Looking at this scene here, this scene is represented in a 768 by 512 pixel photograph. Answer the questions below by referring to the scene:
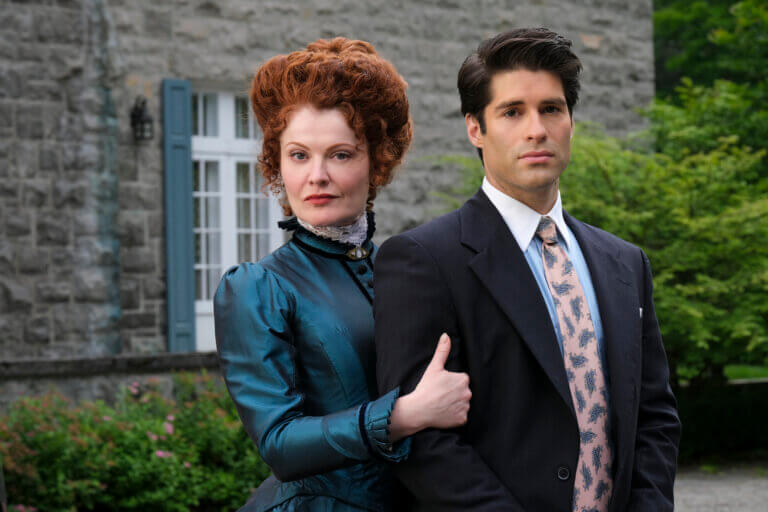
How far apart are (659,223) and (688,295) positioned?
2.12ft

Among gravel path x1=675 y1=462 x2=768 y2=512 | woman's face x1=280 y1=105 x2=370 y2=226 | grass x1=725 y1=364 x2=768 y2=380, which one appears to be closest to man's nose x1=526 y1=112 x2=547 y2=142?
woman's face x1=280 y1=105 x2=370 y2=226

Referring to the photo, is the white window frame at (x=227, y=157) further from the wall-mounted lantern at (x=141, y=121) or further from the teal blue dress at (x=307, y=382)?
the teal blue dress at (x=307, y=382)

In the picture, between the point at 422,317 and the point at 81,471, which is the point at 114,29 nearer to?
the point at 81,471

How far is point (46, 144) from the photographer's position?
7.73 m

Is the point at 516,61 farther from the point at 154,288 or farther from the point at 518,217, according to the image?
the point at 154,288

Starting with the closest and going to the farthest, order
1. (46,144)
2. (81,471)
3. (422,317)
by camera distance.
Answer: (422,317)
(81,471)
(46,144)

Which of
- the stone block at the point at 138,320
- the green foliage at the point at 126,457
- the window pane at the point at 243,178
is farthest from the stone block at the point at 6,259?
the window pane at the point at 243,178

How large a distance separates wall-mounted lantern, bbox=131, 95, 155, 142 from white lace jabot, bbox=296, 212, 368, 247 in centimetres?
611

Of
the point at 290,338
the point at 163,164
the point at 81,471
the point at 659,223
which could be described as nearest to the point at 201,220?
the point at 163,164

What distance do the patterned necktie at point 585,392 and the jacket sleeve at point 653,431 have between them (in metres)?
0.08

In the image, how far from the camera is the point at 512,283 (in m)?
2.05

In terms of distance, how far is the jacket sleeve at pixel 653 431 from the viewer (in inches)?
81.5

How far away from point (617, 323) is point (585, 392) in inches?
7.3

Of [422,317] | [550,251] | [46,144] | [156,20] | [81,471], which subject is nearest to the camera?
[422,317]
